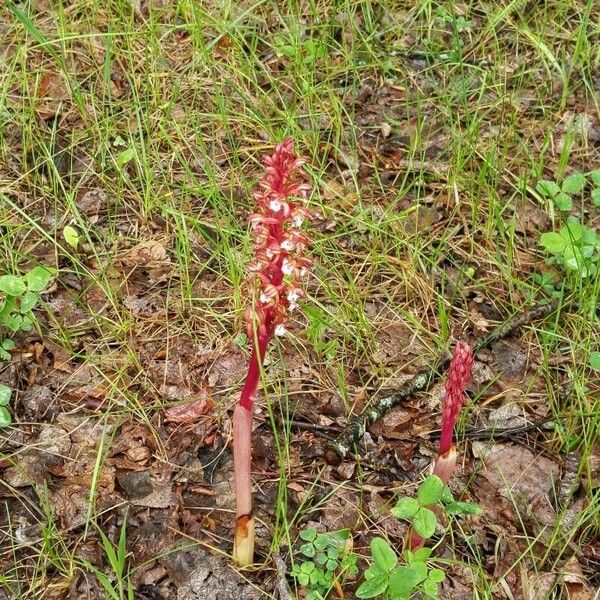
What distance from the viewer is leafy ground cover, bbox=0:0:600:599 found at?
271 cm

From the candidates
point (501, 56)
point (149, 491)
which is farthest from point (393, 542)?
point (501, 56)

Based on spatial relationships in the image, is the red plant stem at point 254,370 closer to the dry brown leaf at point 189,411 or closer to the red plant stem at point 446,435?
the red plant stem at point 446,435

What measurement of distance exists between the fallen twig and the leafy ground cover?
0.04 metres

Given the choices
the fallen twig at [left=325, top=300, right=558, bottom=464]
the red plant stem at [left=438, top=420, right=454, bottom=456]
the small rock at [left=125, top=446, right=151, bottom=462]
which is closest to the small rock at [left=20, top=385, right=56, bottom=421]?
the small rock at [left=125, top=446, right=151, bottom=462]

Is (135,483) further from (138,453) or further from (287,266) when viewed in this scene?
(287,266)

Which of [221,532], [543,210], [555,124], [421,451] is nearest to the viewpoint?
[221,532]

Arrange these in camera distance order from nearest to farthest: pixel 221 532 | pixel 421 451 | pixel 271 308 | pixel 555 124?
pixel 271 308 → pixel 221 532 → pixel 421 451 → pixel 555 124

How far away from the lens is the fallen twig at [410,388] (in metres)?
2.90

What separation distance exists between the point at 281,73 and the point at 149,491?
2.28 m

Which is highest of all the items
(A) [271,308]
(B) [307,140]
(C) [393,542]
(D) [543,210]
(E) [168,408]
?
(A) [271,308]

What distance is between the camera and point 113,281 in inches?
133

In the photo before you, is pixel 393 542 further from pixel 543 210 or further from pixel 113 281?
pixel 543 210

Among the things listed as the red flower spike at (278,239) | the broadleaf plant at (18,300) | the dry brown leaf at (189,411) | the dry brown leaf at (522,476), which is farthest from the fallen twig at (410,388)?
the broadleaf plant at (18,300)

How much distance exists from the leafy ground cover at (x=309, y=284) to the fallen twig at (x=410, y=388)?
0.14 ft
